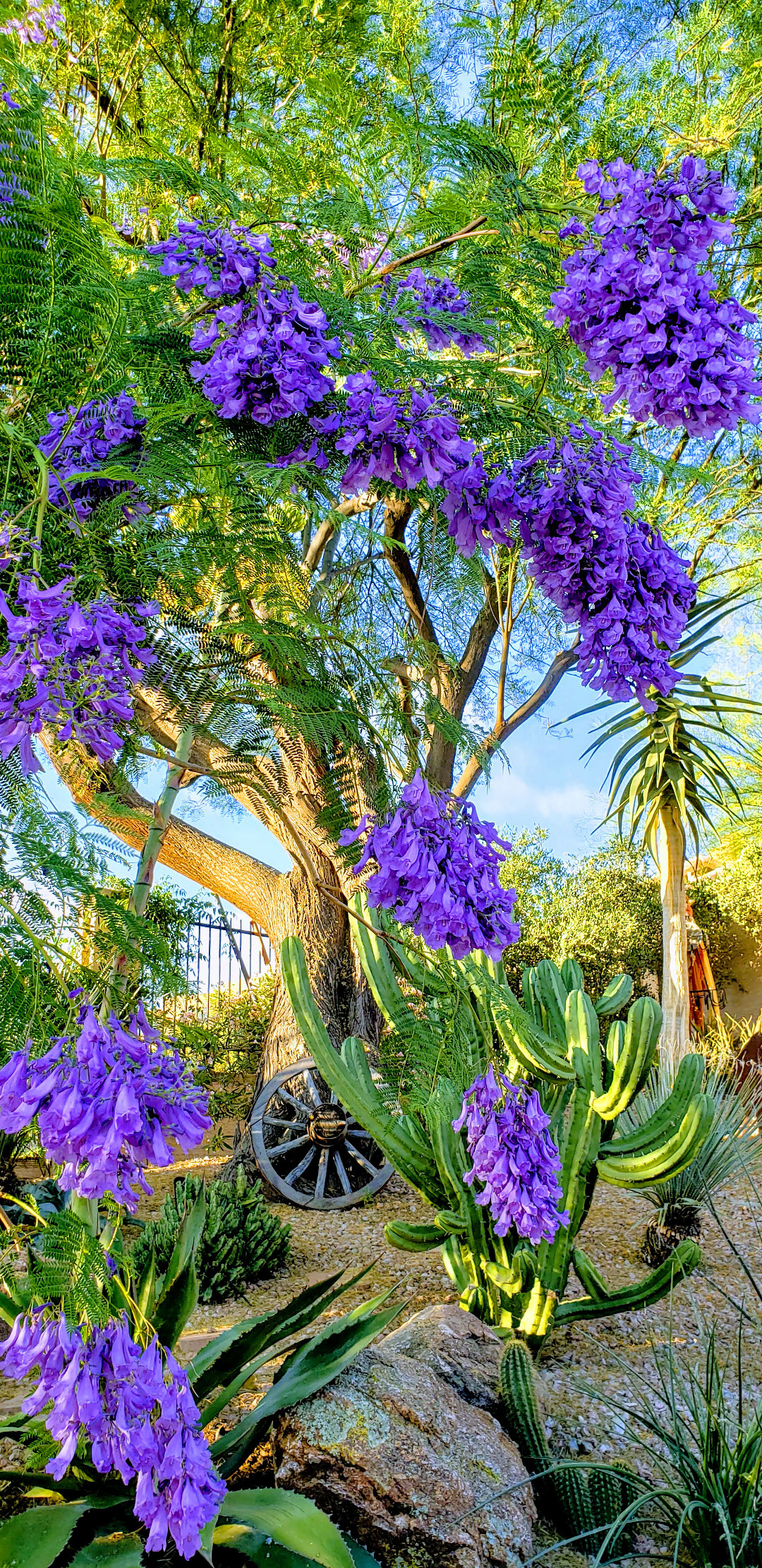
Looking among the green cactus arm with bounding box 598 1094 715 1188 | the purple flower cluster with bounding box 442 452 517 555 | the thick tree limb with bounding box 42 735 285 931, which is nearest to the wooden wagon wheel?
the thick tree limb with bounding box 42 735 285 931

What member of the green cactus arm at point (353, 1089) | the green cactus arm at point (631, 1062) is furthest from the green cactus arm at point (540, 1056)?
the green cactus arm at point (353, 1089)

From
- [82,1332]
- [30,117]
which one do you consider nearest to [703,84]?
[30,117]

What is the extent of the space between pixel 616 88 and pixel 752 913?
32.2 ft

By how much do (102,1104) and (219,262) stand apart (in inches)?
66.5

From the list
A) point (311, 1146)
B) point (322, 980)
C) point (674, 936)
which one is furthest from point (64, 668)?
point (674, 936)

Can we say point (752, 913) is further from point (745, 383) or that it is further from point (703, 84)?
point (745, 383)

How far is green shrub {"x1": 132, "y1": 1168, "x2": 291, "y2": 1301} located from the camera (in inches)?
230

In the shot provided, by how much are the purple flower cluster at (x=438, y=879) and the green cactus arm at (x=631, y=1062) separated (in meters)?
2.78

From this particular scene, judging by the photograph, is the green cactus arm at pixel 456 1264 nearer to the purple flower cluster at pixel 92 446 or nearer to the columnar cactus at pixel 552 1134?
the columnar cactus at pixel 552 1134

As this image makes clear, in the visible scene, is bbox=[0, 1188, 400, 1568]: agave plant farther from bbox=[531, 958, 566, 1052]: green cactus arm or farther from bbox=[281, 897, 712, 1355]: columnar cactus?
bbox=[531, 958, 566, 1052]: green cactus arm

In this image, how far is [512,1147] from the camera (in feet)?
9.76

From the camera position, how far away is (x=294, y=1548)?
7.79 feet

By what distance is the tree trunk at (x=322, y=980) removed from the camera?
8320mm

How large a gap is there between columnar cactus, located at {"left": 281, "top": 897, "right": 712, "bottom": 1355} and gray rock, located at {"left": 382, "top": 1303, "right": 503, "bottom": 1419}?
0.36m
